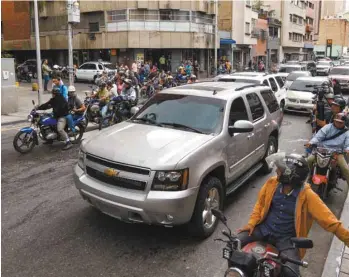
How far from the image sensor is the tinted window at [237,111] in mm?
5752

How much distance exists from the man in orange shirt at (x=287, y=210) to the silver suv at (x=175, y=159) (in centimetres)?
110

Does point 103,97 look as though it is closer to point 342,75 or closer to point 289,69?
point 342,75

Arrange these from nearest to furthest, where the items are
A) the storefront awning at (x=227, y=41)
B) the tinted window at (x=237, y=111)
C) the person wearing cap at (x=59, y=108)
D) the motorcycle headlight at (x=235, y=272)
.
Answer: the motorcycle headlight at (x=235, y=272) < the tinted window at (x=237, y=111) < the person wearing cap at (x=59, y=108) < the storefront awning at (x=227, y=41)

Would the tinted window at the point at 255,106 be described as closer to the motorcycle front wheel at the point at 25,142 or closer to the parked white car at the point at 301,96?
the motorcycle front wheel at the point at 25,142

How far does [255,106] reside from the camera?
673 centimetres

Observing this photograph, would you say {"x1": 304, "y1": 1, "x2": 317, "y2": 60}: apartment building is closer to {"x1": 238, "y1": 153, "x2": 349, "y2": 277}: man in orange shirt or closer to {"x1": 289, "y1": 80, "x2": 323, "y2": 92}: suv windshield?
{"x1": 289, "y1": 80, "x2": 323, "y2": 92}: suv windshield

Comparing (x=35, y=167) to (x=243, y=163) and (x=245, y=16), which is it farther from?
(x=245, y=16)

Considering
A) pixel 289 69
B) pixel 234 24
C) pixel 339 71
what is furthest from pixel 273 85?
pixel 234 24

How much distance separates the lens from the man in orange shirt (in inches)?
128

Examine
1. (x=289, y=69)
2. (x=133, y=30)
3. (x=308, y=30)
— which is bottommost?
(x=289, y=69)

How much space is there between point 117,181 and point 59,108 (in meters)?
5.33

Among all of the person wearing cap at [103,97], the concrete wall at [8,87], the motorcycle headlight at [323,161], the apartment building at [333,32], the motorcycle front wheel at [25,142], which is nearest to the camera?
the motorcycle headlight at [323,161]

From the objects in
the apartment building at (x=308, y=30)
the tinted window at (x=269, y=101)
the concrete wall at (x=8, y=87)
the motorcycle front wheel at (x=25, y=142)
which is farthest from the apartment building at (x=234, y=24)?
the apartment building at (x=308, y=30)

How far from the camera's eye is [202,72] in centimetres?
4075
